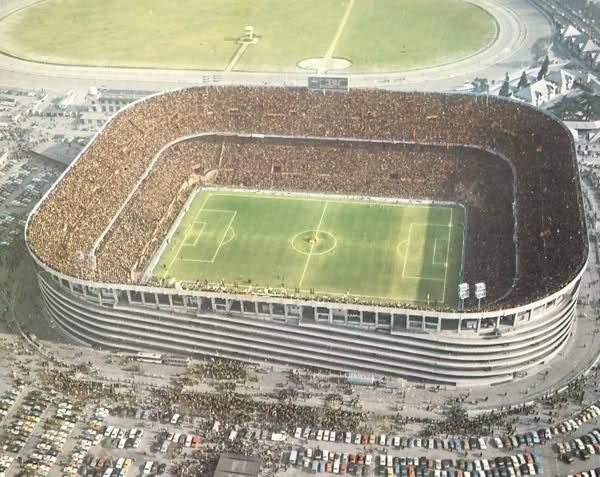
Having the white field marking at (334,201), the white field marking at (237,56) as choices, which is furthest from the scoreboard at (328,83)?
the white field marking at (237,56)

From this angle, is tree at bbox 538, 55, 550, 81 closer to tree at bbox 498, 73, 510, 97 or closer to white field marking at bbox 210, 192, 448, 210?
tree at bbox 498, 73, 510, 97

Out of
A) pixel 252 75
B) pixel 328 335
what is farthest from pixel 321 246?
pixel 252 75

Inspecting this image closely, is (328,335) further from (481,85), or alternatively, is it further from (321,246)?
(481,85)

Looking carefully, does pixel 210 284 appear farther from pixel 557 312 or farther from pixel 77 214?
pixel 557 312

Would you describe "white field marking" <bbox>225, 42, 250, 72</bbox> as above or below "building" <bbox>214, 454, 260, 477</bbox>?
below

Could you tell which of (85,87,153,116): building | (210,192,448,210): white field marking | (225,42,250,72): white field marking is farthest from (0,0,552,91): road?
(210,192,448,210): white field marking

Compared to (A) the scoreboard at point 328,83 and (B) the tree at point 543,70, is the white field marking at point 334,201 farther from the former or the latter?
(B) the tree at point 543,70
